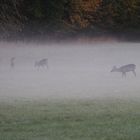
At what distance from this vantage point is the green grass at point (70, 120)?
10.5 meters

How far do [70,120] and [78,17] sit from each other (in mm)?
39867

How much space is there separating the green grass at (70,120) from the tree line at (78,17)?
98.5 feet

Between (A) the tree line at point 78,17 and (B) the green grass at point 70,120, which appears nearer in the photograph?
(B) the green grass at point 70,120

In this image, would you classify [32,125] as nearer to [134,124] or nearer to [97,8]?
[134,124]

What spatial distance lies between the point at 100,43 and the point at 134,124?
140 ft

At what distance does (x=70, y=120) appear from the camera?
484 inches

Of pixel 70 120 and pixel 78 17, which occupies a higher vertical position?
pixel 78 17

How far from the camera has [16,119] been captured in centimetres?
1247

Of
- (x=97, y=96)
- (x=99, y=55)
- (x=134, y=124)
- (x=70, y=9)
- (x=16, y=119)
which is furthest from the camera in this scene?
(x=70, y=9)

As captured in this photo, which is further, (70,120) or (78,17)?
(78,17)

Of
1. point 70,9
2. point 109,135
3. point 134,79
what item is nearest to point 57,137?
point 109,135

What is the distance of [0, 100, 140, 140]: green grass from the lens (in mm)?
10469

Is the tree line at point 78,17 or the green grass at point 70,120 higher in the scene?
the tree line at point 78,17

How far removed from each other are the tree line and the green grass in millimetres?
30023
